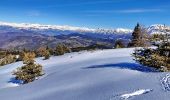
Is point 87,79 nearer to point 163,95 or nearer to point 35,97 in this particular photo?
point 35,97

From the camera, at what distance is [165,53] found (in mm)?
19094

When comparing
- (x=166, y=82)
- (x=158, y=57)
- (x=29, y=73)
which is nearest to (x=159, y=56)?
(x=158, y=57)

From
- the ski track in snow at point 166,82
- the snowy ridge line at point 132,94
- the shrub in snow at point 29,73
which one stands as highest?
the ski track in snow at point 166,82

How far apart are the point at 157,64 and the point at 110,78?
3609 mm

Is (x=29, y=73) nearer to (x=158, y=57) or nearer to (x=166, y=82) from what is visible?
(x=158, y=57)

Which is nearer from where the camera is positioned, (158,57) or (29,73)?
(158,57)

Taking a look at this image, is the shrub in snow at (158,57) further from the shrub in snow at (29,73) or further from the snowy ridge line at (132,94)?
the shrub in snow at (29,73)

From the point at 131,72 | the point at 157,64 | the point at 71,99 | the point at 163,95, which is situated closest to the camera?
the point at 163,95

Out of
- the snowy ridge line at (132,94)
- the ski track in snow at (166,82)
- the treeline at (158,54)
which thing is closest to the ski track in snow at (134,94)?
the snowy ridge line at (132,94)

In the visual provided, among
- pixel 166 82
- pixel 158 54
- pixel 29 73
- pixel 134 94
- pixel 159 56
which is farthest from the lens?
pixel 29 73

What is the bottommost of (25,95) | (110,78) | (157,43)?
(25,95)

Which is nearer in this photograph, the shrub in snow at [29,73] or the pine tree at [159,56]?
the pine tree at [159,56]

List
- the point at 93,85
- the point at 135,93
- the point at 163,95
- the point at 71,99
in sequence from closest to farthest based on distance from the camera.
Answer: the point at 163,95, the point at 135,93, the point at 71,99, the point at 93,85

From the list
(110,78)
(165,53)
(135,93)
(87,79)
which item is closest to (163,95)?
(135,93)
